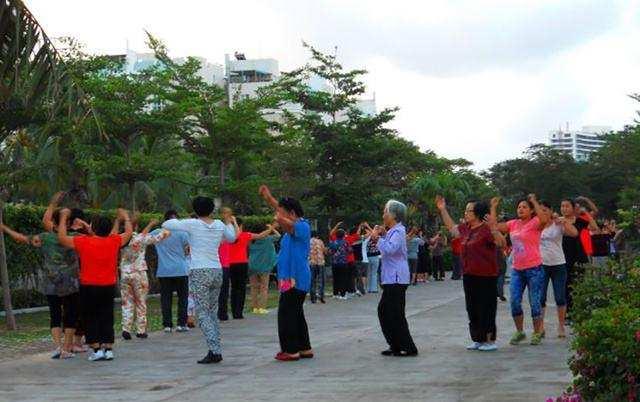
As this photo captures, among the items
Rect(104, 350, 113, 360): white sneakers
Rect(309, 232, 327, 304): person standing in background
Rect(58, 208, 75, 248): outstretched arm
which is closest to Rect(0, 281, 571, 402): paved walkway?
Rect(104, 350, 113, 360): white sneakers

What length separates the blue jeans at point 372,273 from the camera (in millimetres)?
28266

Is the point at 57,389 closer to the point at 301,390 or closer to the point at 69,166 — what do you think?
the point at 301,390

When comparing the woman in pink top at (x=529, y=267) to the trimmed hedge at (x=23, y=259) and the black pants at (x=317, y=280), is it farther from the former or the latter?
the black pants at (x=317, y=280)

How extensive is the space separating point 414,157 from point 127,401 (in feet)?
171

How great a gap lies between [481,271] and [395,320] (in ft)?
3.91

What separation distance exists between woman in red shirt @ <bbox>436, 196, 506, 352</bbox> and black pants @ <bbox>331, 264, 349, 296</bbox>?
13.0m

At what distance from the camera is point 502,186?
76312 millimetres

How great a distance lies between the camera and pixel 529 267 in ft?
42.6

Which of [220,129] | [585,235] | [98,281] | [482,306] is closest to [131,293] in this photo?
[98,281]

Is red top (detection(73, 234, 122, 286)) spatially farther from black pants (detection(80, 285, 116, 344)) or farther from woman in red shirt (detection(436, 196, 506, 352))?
woman in red shirt (detection(436, 196, 506, 352))

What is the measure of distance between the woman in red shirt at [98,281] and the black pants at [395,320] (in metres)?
3.21

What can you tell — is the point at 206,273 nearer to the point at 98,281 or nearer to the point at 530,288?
the point at 98,281

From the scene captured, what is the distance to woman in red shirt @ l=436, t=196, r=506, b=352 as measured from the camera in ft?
40.0

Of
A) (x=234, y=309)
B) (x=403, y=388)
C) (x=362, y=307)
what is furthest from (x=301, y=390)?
(x=362, y=307)
